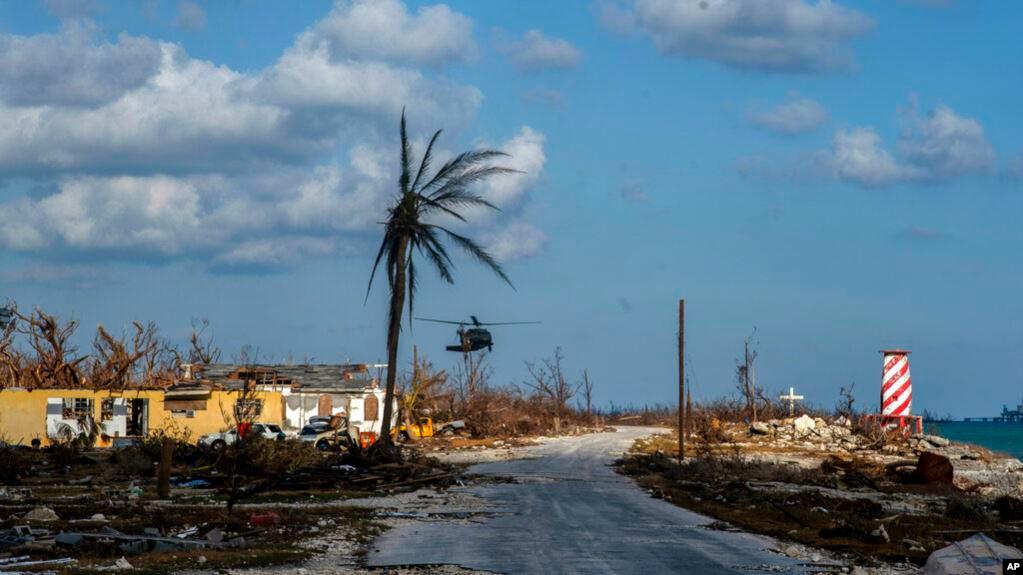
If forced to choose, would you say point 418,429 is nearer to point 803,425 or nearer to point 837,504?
point 803,425

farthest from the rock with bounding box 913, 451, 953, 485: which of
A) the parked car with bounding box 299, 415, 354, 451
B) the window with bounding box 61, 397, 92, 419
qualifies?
the window with bounding box 61, 397, 92, 419

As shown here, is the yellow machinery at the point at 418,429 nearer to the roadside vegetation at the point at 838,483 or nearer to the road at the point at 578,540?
the roadside vegetation at the point at 838,483

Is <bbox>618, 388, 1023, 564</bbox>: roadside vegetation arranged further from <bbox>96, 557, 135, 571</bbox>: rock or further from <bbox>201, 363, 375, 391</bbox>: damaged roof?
<bbox>201, 363, 375, 391</bbox>: damaged roof

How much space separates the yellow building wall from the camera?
179 feet

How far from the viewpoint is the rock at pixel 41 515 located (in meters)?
19.8

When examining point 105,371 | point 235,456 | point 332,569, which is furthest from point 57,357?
point 332,569

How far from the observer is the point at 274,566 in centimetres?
1539

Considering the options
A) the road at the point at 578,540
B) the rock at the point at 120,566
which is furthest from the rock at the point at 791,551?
the rock at the point at 120,566

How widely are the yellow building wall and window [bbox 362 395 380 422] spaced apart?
311 inches

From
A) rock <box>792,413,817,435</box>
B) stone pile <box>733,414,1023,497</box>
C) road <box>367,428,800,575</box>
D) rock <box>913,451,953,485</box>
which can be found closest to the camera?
road <box>367,428,800,575</box>

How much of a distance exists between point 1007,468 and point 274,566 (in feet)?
111

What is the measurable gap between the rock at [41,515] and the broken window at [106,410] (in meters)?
36.2

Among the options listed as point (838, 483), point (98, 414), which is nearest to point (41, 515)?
point (838, 483)

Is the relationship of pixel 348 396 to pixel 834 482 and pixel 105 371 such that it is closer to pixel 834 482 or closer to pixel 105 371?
pixel 105 371
